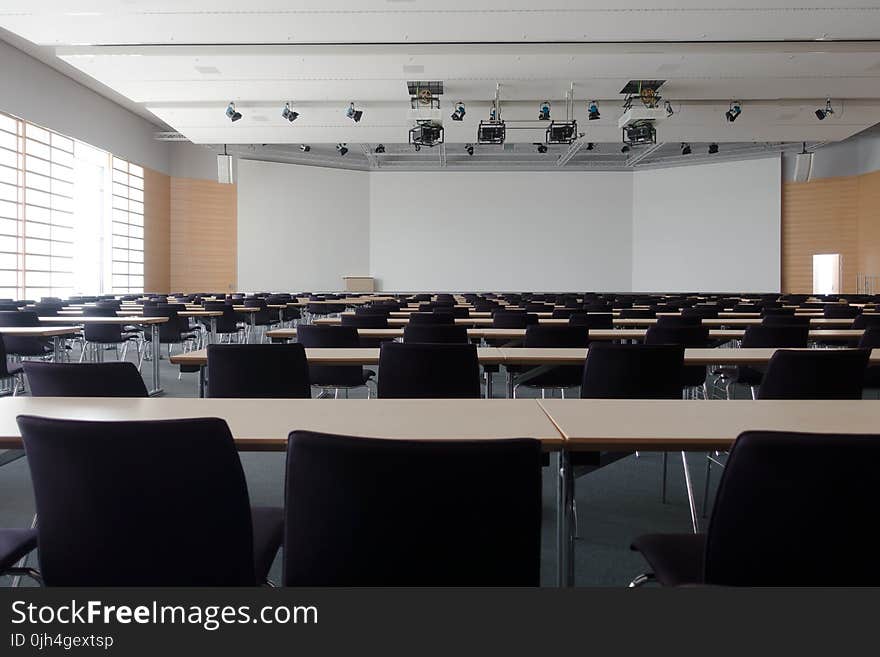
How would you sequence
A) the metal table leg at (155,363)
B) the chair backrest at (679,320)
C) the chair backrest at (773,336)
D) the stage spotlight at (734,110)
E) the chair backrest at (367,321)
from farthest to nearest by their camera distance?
the stage spotlight at (734,110), the metal table leg at (155,363), the chair backrest at (367,321), the chair backrest at (679,320), the chair backrest at (773,336)

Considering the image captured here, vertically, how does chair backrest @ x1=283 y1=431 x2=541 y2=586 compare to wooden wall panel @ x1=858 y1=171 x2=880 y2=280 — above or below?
below

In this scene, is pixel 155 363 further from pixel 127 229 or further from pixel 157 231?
pixel 157 231

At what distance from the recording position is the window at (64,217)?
12.7 meters

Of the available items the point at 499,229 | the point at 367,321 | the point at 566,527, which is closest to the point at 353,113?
the point at 499,229

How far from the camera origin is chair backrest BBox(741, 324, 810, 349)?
4.82 m

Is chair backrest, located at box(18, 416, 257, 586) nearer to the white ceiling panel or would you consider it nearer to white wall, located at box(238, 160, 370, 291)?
the white ceiling panel

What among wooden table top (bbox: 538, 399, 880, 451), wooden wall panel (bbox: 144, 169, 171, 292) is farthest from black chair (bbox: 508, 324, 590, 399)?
wooden wall panel (bbox: 144, 169, 171, 292)

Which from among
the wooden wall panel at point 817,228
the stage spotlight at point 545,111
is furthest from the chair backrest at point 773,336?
the wooden wall panel at point 817,228

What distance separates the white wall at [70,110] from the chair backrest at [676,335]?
42.6ft

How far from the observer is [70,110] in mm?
14391

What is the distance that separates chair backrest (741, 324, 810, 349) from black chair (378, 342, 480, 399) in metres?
2.68

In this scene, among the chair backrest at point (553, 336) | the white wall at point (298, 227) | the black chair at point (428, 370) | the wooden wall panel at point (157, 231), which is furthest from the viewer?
the white wall at point (298, 227)

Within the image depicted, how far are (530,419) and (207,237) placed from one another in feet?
64.3

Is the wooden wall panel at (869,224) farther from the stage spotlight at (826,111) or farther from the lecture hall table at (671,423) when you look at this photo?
the lecture hall table at (671,423)
